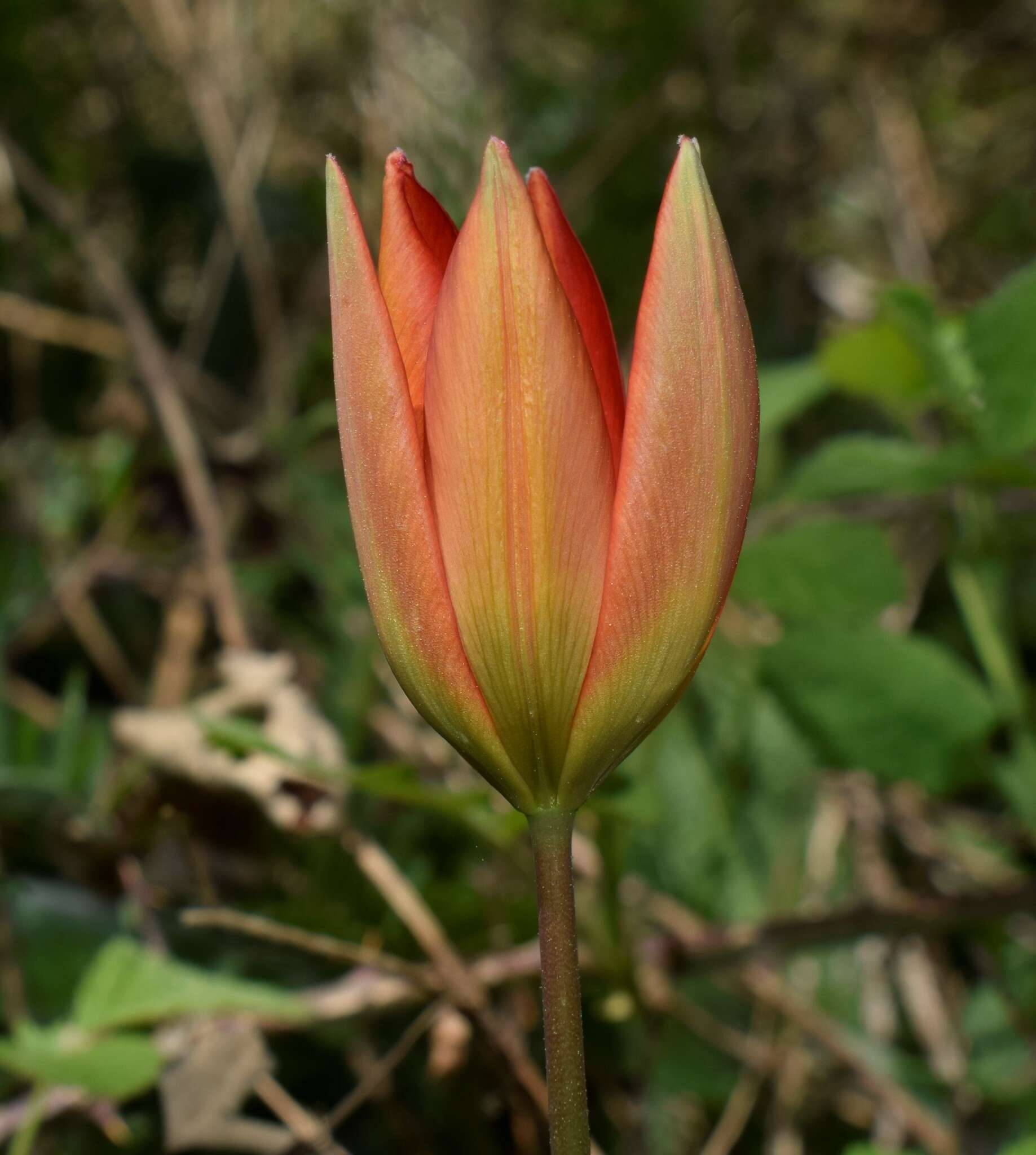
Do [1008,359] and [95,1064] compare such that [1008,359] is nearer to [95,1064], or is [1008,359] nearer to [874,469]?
[874,469]

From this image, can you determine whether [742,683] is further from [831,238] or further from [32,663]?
[831,238]

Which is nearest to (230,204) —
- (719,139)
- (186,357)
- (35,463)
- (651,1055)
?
(186,357)

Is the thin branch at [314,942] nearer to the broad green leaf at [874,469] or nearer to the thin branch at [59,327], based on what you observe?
the broad green leaf at [874,469]

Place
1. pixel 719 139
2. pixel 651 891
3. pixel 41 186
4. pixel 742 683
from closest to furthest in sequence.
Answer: pixel 651 891 < pixel 742 683 < pixel 41 186 < pixel 719 139

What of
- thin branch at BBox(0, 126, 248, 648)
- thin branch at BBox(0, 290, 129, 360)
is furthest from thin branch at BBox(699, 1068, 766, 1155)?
thin branch at BBox(0, 290, 129, 360)

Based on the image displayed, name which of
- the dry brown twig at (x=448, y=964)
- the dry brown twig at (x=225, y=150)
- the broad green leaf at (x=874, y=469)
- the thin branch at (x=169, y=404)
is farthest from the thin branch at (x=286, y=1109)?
the dry brown twig at (x=225, y=150)

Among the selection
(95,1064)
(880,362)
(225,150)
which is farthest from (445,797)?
(225,150)
